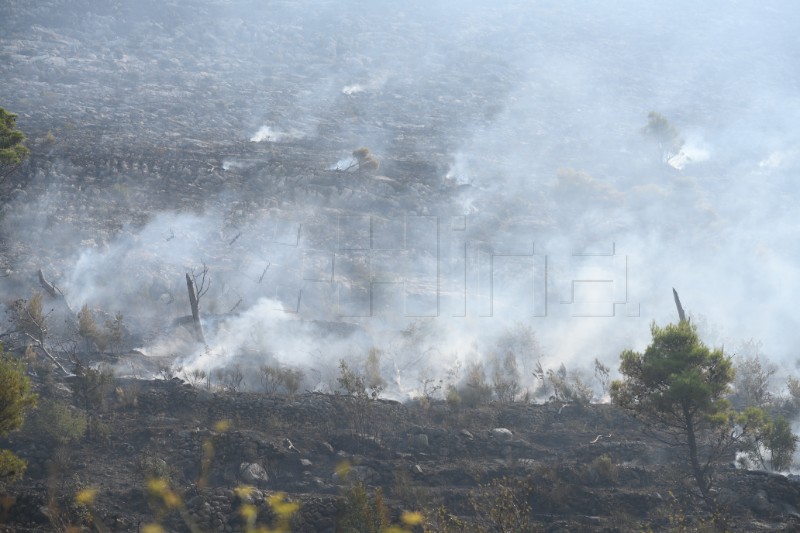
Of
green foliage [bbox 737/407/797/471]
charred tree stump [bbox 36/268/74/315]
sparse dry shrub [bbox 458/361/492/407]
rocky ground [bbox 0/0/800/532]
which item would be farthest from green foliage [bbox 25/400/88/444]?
green foliage [bbox 737/407/797/471]

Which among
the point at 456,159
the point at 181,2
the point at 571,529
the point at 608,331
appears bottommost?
the point at 571,529

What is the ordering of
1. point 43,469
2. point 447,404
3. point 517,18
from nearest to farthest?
point 43,469
point 447,404
point 517,18

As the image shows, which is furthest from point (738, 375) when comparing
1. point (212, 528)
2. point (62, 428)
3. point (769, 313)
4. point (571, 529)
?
point (62, 428)

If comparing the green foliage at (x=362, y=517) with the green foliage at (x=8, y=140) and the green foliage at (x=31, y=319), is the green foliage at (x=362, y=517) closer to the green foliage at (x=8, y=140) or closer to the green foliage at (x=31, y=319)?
the green foliage at (x=31, y=319)

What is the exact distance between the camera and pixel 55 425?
16.0 meters

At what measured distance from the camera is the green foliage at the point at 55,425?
15914 millimetres

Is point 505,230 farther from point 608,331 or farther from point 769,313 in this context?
point 769,313

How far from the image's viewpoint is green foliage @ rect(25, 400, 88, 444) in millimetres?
15914

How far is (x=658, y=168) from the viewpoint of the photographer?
46.5 metres

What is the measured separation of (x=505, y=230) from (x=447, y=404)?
1633cm

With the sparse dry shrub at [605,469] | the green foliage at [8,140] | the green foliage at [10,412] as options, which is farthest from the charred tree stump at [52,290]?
the sparse dry shrub at [605,469]

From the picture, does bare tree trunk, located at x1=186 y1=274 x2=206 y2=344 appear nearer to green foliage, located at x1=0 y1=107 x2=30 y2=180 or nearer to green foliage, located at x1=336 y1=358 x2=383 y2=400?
green foliage, located at x1=336 y1=358 x2=383 y2=400

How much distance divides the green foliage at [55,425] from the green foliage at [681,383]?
41.3 feet

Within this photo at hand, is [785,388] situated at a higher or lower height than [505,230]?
lower
